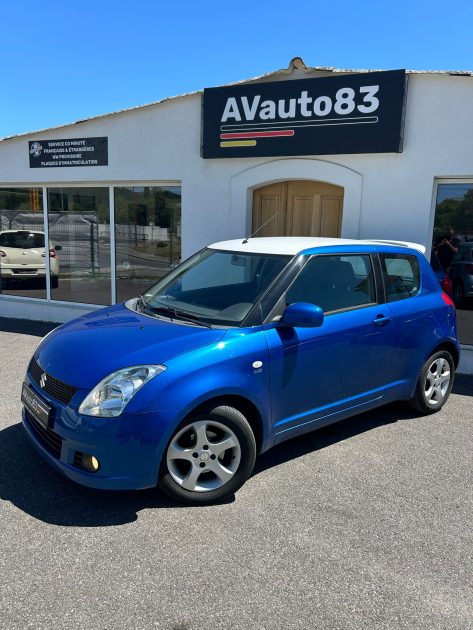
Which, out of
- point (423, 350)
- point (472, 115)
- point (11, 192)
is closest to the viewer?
point (423, 350)

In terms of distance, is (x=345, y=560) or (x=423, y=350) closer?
(x=345, y=560)

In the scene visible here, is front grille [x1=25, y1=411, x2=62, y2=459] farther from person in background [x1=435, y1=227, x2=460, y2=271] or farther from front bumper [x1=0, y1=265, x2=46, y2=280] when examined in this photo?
front bumper [x1=0, y1=265, x2=46, y2=280]

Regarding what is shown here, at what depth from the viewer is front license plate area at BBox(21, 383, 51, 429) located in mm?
3219

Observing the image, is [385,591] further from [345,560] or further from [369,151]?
[369,151]

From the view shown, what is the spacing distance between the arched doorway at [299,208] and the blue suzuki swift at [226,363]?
254 cm

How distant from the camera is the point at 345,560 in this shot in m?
2.81

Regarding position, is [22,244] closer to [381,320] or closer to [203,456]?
[381,320]

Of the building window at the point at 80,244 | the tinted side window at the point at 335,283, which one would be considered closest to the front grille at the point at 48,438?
the tinted side window at the point at 335,283

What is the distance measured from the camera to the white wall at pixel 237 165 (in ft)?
19.7

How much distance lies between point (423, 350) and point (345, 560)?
2422mm

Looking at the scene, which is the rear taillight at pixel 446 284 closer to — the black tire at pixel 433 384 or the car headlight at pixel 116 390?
the black tire at pixel 433 384

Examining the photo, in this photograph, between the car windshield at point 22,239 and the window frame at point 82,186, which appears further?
the car windshield at point 22,239

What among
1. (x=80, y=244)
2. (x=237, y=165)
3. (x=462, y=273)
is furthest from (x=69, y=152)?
(x=462, y=273)

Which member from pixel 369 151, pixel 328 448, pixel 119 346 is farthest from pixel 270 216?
pixel 119 346
